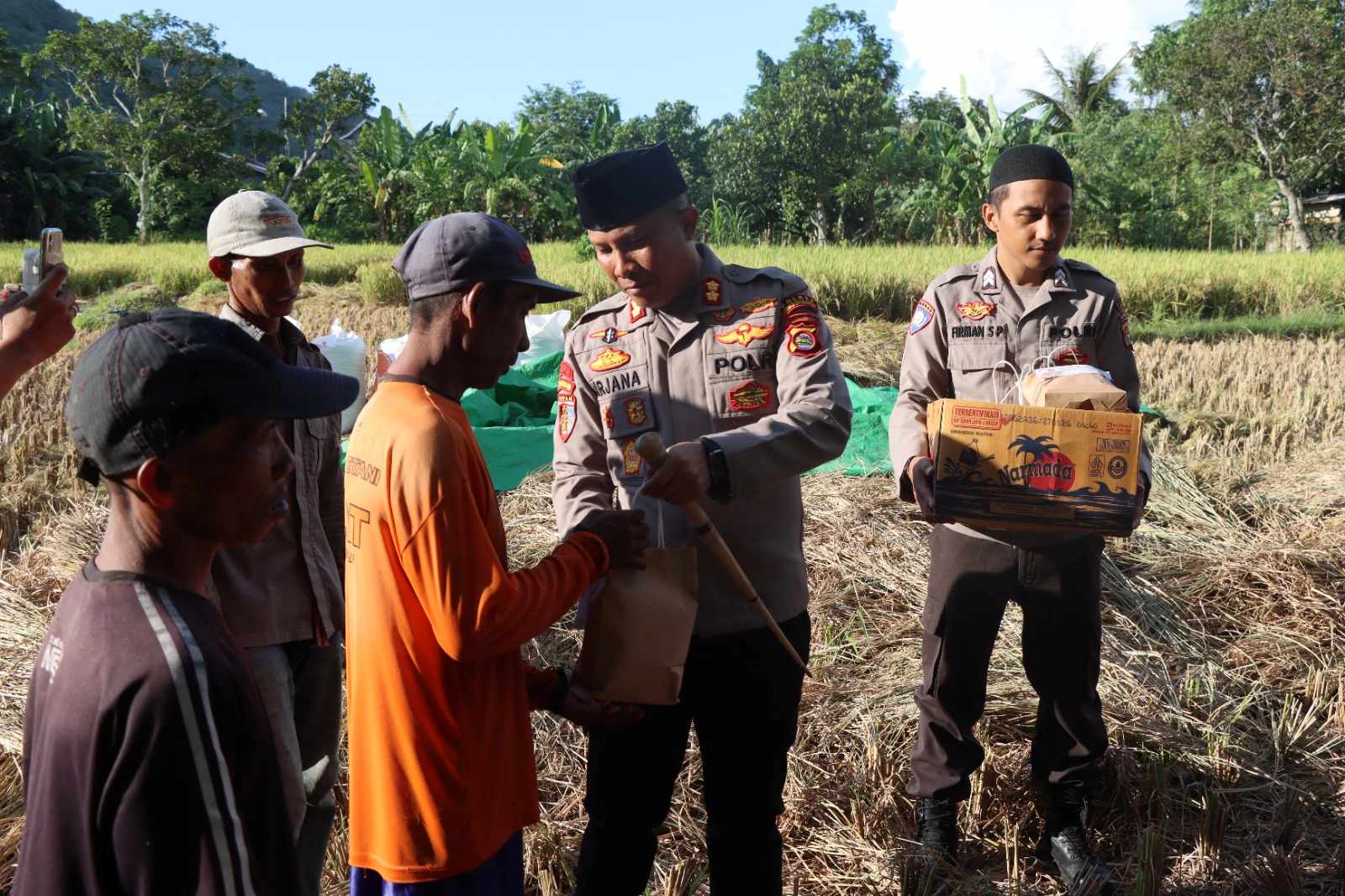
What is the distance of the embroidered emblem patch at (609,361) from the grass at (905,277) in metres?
8.58

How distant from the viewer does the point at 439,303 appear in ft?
5.47

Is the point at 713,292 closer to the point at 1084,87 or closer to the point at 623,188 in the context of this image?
the point at 623,188

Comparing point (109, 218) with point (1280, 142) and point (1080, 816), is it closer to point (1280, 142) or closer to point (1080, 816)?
point (1280, 142)

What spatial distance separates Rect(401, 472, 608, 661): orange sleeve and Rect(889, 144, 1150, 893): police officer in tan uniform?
1339 millimetres

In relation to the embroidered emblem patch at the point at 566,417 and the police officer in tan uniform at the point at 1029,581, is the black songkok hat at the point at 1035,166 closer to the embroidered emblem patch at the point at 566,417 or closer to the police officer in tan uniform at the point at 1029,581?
the police officer in tan uniform at the point at 1029,581

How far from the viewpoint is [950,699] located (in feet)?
8.96

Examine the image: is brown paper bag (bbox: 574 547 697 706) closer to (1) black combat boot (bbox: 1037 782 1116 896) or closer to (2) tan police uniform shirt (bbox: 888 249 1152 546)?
(2) tan police uniform shirt (bbox: 888 249 1152 546)

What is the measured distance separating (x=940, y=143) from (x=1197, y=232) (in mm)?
6487

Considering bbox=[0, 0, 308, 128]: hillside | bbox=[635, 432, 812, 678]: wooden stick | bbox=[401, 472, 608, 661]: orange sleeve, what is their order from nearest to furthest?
bbox=[401, 472, 608, 661]: orange sleeve < bbox=[635, 432, 812, 678]: wooden stick < bbox=[0, 0, 308, 128]: hillside

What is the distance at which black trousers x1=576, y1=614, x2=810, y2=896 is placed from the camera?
7.03 ft

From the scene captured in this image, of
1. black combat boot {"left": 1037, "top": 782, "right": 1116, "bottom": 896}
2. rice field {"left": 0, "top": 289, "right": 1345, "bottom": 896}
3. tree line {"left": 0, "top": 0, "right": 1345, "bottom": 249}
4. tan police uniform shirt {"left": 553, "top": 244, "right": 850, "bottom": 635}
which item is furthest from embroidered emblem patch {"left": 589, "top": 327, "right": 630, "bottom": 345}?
tree line {"left": 0, "top": 0, "right": 1345, "bottom": 249}

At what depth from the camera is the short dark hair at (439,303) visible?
5.45ft

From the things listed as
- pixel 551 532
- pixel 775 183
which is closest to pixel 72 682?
pixel 551 532

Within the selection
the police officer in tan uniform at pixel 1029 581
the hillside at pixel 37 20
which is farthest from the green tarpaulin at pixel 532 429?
the hillside at pixel 37 20
